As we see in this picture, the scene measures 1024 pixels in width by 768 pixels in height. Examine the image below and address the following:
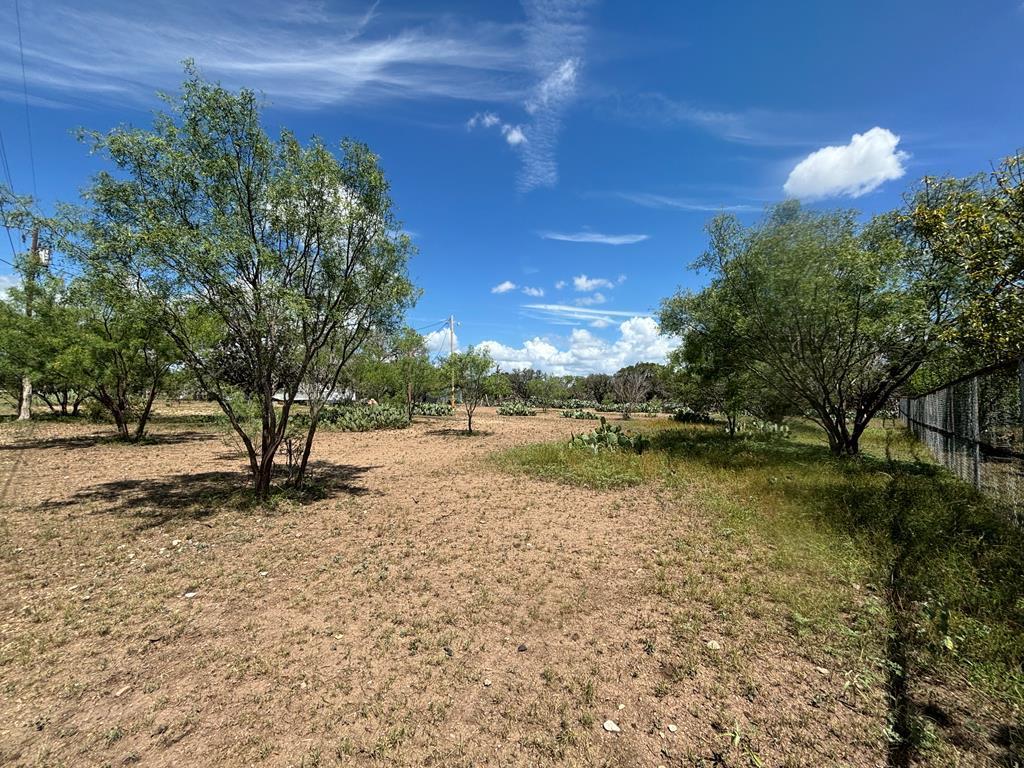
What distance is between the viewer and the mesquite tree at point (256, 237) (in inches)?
275

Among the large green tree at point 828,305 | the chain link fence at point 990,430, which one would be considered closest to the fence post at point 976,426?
the chain link fence at point 990,430

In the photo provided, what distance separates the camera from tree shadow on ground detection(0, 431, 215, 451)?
46.5ft

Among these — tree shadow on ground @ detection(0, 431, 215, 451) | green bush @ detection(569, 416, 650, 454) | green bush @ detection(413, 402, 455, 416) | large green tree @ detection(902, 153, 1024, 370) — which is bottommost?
tree shadow on ground @ detection(0, 431, 215, 451)

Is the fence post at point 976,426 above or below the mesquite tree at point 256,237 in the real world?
below

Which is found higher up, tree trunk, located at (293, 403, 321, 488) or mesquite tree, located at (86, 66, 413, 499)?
mesquite tree, located at (86, 66, 413, 499)

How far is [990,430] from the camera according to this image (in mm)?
6746

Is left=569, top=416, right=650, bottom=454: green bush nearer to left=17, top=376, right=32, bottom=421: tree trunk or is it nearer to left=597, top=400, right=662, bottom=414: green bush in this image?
left=17, top=376, right=32, bottom=421: tree trunk

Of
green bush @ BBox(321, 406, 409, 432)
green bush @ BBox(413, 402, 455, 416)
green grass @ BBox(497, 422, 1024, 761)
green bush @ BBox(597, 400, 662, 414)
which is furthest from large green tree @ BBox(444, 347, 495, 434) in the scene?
green bush @ BBox(597, 400, 662, 414)

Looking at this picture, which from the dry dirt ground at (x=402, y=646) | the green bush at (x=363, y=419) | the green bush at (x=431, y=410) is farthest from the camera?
the green bush at (x=431, y=410)

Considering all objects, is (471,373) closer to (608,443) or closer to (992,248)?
(608,443)

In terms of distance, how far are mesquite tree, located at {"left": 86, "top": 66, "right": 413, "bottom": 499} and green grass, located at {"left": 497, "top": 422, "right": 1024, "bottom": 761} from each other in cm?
636

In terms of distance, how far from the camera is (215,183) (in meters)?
7.52

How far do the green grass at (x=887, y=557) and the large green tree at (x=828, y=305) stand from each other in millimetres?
2875

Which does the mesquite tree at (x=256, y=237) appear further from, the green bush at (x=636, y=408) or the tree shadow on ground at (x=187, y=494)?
the green bush at (x=636, y=408)
